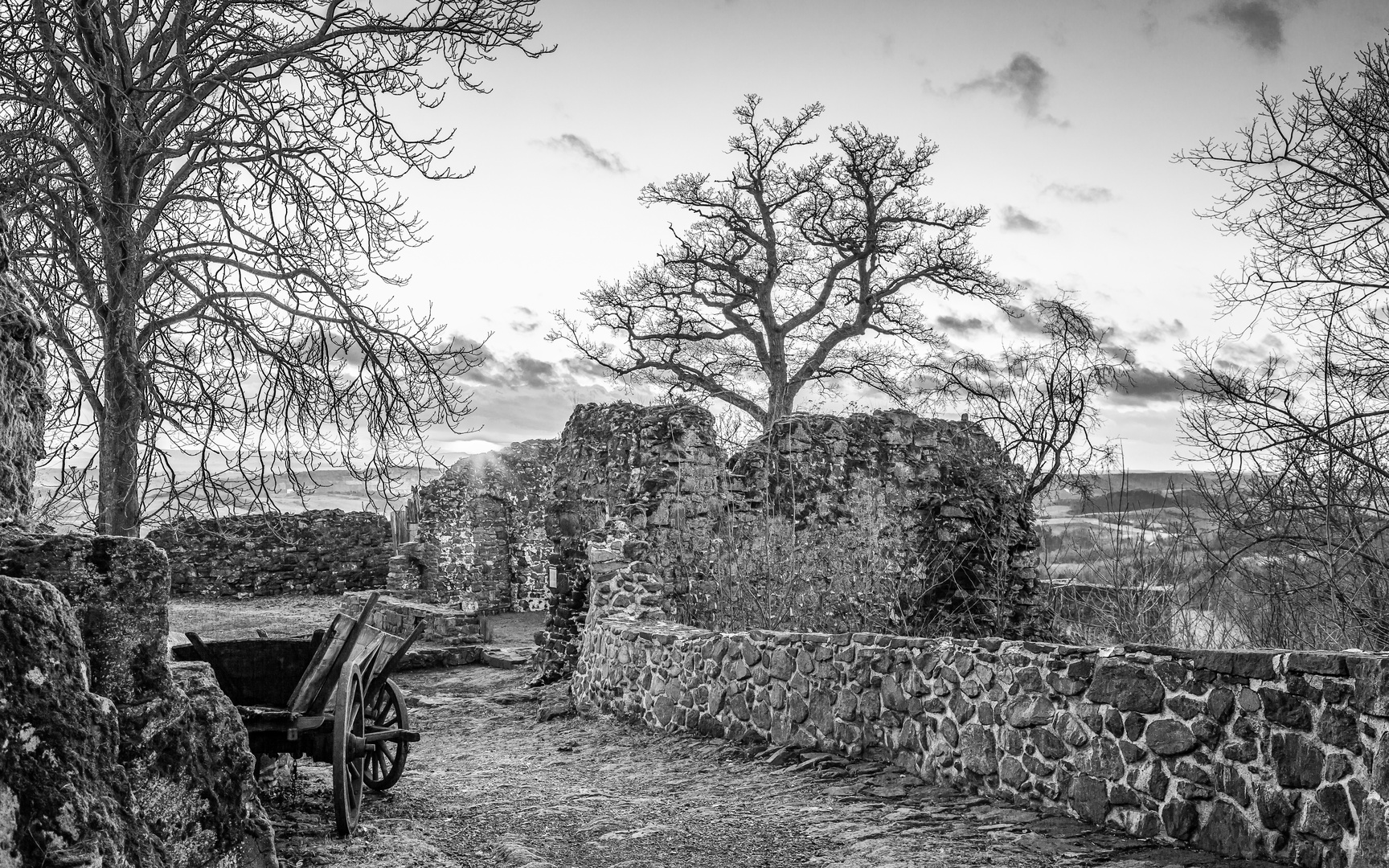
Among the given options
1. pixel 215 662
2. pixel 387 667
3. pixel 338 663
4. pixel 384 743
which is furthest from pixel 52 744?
pixel 384 743

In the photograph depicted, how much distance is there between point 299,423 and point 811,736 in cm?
520

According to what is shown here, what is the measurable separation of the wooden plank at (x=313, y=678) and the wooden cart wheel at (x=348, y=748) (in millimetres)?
239

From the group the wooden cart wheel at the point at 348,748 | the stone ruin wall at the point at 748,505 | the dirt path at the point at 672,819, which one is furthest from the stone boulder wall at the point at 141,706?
the stone ruin wall at the point at 748,505

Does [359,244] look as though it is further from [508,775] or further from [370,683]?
[508,775]

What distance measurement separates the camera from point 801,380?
70.9 feet

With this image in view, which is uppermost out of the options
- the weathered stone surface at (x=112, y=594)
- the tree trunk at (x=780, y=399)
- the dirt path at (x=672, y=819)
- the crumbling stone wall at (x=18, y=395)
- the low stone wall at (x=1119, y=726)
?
the tree trunk at (x=780, y=399)

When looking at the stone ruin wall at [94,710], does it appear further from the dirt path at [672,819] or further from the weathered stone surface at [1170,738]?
the weathered stone surface at [1170,738]

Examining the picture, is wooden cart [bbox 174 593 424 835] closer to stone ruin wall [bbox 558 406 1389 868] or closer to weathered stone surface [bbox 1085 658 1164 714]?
stone ruin wall [bbox 558 406 1389 868]

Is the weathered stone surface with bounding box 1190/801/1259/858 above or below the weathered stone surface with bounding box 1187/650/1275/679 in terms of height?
below

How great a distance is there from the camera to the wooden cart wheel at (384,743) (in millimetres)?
7039

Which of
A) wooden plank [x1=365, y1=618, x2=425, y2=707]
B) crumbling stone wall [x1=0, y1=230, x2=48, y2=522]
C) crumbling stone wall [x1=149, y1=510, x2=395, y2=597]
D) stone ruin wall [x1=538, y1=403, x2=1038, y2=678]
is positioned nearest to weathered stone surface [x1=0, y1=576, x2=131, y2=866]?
crumbling stone wall [x1=0, y1=230, x2=48, y2=522]

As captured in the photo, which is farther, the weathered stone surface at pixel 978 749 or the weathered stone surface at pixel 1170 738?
the weathered stone surface at pixel 978 749

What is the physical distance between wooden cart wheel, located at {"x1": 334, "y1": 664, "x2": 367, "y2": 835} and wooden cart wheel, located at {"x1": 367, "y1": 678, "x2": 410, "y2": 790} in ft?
1.56

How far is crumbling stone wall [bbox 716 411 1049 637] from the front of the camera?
12.5 metres
